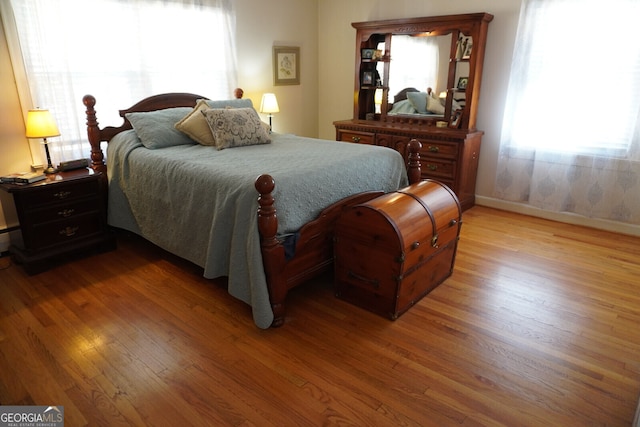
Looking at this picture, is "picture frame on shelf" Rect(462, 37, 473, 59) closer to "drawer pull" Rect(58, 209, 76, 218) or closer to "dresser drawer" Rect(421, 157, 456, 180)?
"dresser drawer" Rect(421, 157, 456, 180)

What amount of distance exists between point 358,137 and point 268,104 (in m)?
1.05

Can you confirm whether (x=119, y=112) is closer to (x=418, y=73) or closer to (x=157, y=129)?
(x=157, y=129)

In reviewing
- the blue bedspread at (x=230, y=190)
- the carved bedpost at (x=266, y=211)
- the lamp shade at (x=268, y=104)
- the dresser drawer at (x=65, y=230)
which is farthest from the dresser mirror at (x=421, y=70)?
the dresser drawer at (x=65, y=230)

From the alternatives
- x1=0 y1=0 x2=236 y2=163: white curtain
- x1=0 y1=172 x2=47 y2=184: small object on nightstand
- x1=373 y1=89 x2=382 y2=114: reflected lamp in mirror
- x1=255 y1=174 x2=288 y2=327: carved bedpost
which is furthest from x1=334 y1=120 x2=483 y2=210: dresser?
x1=0 y1=172 x2=47 y2=184: small object on nightstand

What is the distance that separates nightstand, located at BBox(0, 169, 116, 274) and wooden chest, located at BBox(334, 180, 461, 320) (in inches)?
75.0

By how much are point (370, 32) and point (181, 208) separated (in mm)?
3009

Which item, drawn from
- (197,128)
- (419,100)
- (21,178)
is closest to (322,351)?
(197,128)

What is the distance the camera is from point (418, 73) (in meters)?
4.30

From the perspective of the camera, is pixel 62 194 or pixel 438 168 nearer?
pixel 62 194

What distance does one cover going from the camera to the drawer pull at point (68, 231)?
297cm

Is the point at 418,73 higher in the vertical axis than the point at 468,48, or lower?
lower

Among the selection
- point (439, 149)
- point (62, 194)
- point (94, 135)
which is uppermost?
point (94, 135)

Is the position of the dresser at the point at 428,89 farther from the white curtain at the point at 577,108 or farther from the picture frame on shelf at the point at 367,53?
the white curtain at the point at 577,108

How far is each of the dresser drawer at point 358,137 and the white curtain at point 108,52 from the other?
4.76 feet
